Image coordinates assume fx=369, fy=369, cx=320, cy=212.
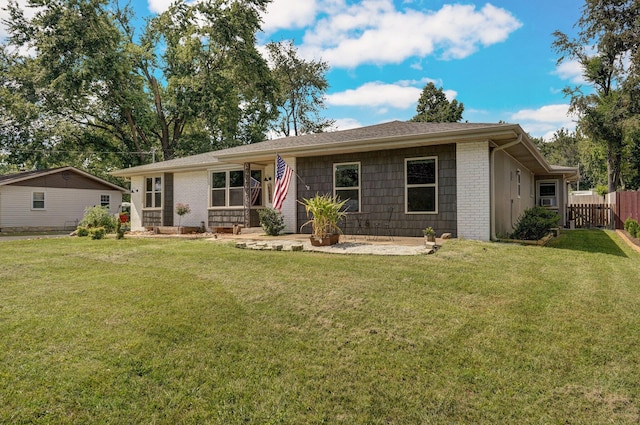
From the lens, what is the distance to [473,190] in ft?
29.3

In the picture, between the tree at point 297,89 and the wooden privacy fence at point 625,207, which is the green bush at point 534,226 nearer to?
the wooden privacy fence at point 625,207

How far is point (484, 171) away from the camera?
28.7ft

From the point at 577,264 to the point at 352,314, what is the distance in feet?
15.8

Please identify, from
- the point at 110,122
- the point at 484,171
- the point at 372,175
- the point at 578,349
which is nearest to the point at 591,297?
the point at 578,349

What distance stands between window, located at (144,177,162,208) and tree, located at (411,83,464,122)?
88.5 feet

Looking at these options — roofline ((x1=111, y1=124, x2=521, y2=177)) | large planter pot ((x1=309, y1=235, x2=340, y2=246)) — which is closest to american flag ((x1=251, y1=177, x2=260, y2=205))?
roofline ((x1=111, y1=124, x2=521, y2=177))

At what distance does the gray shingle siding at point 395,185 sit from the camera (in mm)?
9305

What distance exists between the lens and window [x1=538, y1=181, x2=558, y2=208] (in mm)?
17938

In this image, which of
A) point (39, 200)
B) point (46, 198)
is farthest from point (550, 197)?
point (39, 200)

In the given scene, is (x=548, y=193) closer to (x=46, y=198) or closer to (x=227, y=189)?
(x=227, y=189)

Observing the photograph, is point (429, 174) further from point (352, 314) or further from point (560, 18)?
point (560, 18)

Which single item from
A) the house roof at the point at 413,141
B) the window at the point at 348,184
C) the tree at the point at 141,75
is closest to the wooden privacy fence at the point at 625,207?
the house roof at the point at 413,141

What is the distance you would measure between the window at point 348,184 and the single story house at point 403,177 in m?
0.03

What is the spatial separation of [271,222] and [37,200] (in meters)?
18.7
